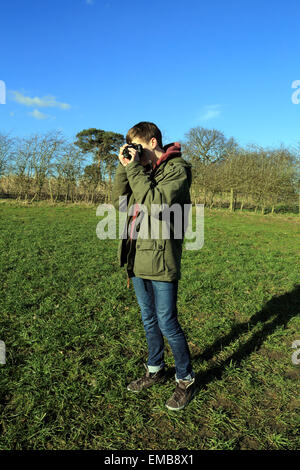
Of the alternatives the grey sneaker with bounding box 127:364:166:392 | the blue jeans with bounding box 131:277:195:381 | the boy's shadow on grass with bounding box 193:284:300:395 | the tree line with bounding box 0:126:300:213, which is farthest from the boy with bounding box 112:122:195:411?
the tree line with bounding box 0:126:300:213

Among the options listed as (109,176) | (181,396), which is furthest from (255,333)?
(109,176)

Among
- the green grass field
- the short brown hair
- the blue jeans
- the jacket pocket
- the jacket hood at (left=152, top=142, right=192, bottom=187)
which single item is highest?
the short brown hair

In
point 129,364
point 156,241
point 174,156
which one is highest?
point 174,156

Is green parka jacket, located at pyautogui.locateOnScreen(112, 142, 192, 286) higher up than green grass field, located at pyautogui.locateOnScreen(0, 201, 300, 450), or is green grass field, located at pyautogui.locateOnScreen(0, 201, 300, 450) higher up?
green parka jacket, located at pyautogui.locateOnScreen(112, 142, 192, 286)

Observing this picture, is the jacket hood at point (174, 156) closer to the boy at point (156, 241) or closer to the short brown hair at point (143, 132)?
the boy at point (156, 241)

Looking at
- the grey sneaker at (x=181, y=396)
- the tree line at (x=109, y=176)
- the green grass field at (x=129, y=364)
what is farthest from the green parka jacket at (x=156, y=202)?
the tree line at (x=109, y=176)

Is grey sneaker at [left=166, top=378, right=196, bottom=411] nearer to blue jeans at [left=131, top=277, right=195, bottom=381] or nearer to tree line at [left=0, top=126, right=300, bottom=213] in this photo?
blue jeans at [left=131, top=277, right=195, bottom=381]

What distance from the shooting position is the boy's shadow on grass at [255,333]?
301 cm

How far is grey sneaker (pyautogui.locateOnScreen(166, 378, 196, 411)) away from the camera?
2443 mm

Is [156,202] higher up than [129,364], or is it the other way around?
[156,202]

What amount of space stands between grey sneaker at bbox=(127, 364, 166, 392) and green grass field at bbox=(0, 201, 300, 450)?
0.07 m

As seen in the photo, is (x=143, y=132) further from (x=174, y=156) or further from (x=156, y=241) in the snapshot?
(x=156, y=241)

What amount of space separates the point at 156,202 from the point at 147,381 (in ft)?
5.86

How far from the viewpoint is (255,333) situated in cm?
386
